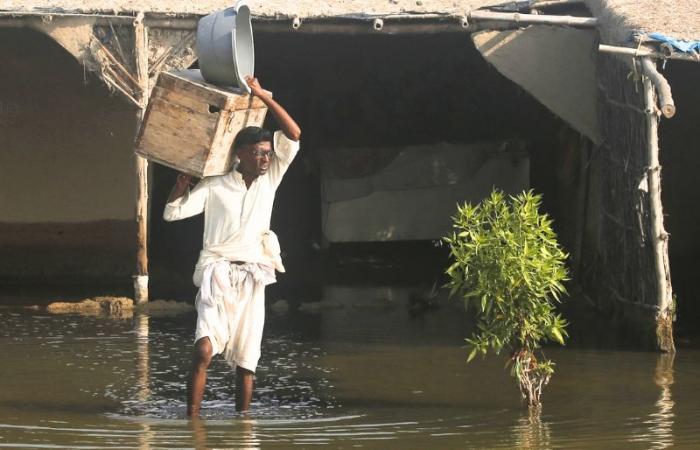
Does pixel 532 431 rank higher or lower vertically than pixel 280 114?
lower

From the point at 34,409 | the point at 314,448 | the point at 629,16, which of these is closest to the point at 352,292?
the point at 629,16

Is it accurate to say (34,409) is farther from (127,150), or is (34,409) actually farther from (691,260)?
(691,260)

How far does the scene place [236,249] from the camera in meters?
6.74

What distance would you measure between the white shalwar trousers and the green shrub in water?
3.23ft

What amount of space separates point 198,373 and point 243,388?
13.2 inches

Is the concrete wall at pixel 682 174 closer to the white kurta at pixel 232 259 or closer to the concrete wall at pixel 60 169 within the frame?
the concrete wall at pixel 60 169

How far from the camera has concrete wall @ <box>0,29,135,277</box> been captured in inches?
530

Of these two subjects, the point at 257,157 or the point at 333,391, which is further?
the point at 333,391

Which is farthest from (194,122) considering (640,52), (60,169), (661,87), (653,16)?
(60,169)

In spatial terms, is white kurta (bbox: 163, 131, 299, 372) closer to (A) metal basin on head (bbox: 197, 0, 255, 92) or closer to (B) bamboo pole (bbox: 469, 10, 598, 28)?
(A) metal basin on head (bbox: 197, 0, 255, 92)

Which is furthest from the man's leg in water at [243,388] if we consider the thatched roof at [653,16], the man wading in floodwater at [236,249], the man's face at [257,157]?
the thatched roof at [653,16]

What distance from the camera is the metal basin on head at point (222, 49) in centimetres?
685

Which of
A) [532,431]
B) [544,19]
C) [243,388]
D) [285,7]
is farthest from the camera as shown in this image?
[285,7]

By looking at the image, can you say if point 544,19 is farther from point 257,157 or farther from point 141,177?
point 257,157
